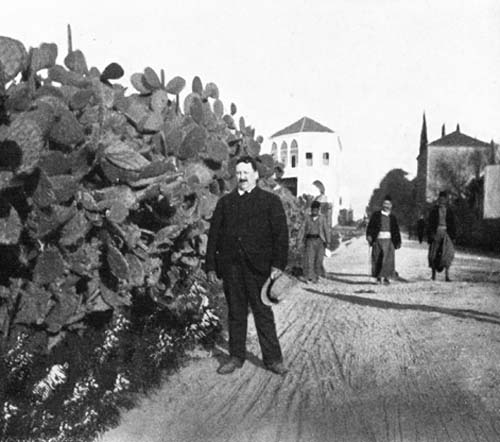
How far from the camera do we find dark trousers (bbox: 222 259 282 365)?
6.23 metres

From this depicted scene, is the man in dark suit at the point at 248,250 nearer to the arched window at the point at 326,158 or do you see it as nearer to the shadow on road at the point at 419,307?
the shadow on road at the point at 419,307

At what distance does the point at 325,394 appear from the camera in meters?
5.68

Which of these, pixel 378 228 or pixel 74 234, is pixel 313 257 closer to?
pixel 378 228

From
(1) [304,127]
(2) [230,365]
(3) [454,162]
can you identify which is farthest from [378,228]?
(3) [454,162]

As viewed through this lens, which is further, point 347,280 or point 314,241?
point 347,280

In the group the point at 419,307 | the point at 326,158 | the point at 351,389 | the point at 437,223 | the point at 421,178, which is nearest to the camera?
the point at 351,389

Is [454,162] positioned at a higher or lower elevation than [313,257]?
higher

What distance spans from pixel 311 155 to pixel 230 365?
58722 millimetres

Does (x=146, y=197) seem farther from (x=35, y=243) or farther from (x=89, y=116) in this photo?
(x=35, y=243)

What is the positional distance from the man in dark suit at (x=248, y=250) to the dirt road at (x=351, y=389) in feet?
1.39

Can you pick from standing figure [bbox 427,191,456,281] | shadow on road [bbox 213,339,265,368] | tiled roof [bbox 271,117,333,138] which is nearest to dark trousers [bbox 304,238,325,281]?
standing figure [bbox 427,191,456,281]

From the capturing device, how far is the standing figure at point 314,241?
594 inches

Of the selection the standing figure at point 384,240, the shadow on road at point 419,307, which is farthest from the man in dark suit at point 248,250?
the standing figure at point 384,240

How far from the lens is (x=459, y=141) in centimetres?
9450
